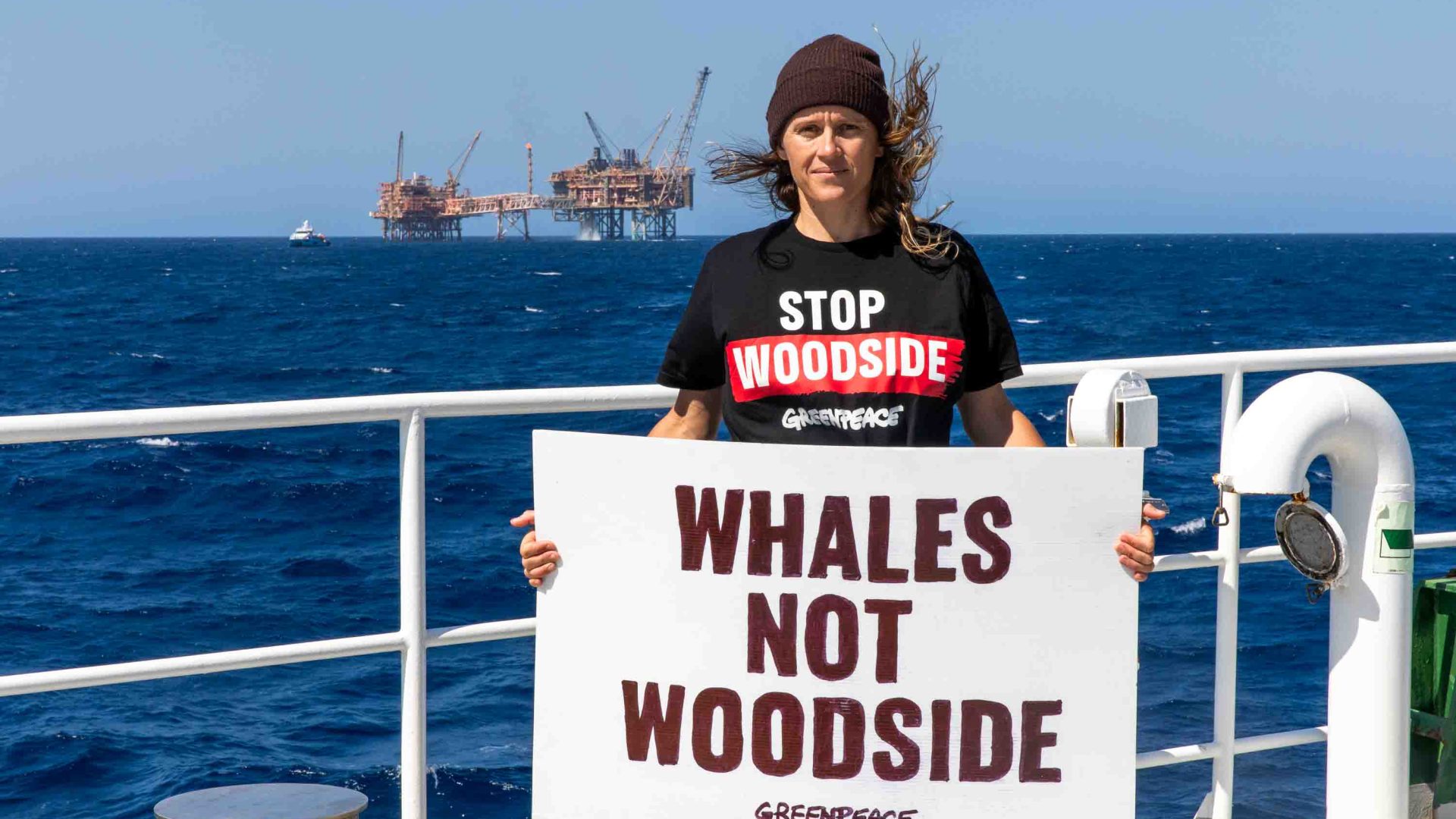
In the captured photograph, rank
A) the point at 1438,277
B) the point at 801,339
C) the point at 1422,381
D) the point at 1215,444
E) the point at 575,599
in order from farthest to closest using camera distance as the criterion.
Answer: the point at 1438,277 → the point at 1422,381 → the point at 1215,444 → the point at 575,599 → the point at 801,339

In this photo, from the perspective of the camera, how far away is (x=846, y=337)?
2404mm

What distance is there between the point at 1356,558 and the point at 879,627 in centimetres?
110

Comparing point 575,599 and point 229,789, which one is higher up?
point 575,599

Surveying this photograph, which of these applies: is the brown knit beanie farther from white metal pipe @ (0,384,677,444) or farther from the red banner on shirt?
white metal pipe @ (0,384,677,444)

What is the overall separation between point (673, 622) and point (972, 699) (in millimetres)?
511

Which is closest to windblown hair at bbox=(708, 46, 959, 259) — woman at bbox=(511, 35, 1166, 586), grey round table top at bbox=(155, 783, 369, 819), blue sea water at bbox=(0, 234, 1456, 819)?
woman at bbox=(511, 35, 1166, 586)

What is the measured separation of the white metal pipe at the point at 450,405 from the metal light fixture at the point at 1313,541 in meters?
0.32

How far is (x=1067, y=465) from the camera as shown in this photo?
2.48 m

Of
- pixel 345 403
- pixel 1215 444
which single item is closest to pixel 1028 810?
pixel 345 403

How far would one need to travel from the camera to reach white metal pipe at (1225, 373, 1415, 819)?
2.87 meters

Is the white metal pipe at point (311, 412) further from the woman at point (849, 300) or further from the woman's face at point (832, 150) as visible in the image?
the woman's face at point (832, 150)

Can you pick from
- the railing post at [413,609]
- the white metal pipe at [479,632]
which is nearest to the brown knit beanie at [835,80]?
the railing post at [413,609]

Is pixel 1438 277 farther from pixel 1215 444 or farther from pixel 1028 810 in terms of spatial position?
pixel 1028 810

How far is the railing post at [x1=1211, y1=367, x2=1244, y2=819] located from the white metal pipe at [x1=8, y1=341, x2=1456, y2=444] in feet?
0.28
